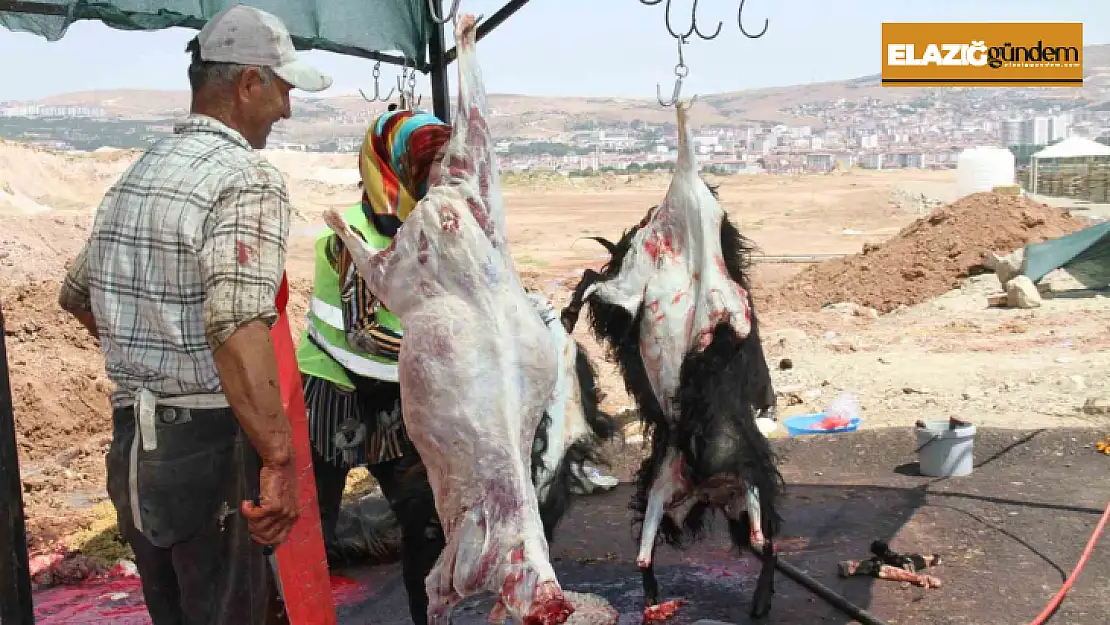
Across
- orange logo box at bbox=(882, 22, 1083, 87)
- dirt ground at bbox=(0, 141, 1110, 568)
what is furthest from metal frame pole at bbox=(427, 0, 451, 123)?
orange logo box at bbox=(882, 22, 1083, 87)

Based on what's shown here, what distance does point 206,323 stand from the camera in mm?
2328

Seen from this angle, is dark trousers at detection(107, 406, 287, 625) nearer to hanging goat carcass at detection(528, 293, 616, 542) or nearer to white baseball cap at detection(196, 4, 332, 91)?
white baseball cap at detection(196, 4, 332, 91)

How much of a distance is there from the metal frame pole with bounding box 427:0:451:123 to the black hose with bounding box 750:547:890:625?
2.47 metres

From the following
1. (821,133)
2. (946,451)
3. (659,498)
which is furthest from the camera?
(821,133)

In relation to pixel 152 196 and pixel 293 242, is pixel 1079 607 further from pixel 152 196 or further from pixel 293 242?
pixel 293 242

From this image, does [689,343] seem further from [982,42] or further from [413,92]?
[982,42]

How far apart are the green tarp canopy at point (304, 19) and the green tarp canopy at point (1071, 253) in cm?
991

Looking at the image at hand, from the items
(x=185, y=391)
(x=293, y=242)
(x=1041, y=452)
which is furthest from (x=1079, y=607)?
(x=293, y=242)

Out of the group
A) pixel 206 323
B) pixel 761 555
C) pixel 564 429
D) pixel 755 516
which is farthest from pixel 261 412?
pixel 761 555

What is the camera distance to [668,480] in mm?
3793

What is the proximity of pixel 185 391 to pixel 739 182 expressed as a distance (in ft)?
156

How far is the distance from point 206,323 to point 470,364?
62 cm

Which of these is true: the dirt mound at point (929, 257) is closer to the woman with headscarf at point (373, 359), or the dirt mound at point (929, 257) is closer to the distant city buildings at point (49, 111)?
the woman with headscarf at point (373, 359)

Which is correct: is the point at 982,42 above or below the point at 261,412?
above
